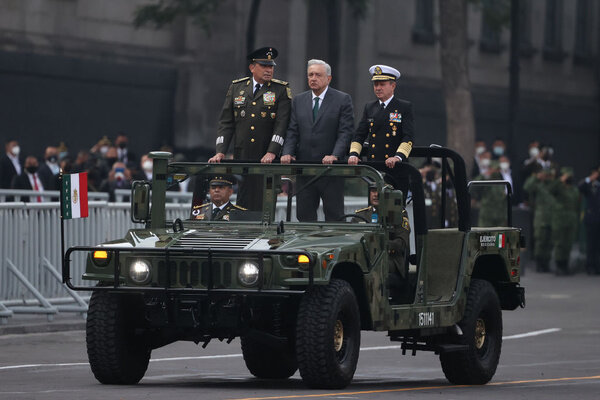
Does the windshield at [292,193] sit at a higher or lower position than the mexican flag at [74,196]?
higher

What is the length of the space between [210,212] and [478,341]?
106 inches

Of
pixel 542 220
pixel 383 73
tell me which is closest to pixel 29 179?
pixel 542 220

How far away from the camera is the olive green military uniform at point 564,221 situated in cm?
3316

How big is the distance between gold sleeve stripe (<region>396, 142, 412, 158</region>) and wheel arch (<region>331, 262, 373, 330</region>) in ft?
4.87

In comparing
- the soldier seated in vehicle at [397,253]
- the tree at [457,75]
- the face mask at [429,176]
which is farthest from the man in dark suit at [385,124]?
the tree at [457,75]

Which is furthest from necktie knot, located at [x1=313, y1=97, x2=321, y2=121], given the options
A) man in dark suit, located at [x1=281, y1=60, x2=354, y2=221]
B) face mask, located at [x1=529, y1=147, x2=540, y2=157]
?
face mask, located at [x1=529, y1=147, x2=540, y2=157]

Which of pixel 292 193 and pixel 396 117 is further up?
pixel 396 117

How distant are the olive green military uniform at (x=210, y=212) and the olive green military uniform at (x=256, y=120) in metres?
0.67

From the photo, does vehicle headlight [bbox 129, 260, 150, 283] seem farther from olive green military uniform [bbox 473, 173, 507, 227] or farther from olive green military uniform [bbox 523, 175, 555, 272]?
olive green military uniform [bbox 523, 175, 555, 272]

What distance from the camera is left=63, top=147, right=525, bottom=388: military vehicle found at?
42.8 ft

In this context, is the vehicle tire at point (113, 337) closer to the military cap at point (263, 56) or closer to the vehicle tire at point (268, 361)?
the vehicle tire at point (268, 361)

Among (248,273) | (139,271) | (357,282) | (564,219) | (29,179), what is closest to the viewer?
(248,273)

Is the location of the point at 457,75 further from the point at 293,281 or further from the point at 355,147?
the point at 293,281

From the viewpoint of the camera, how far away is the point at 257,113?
604 inches
